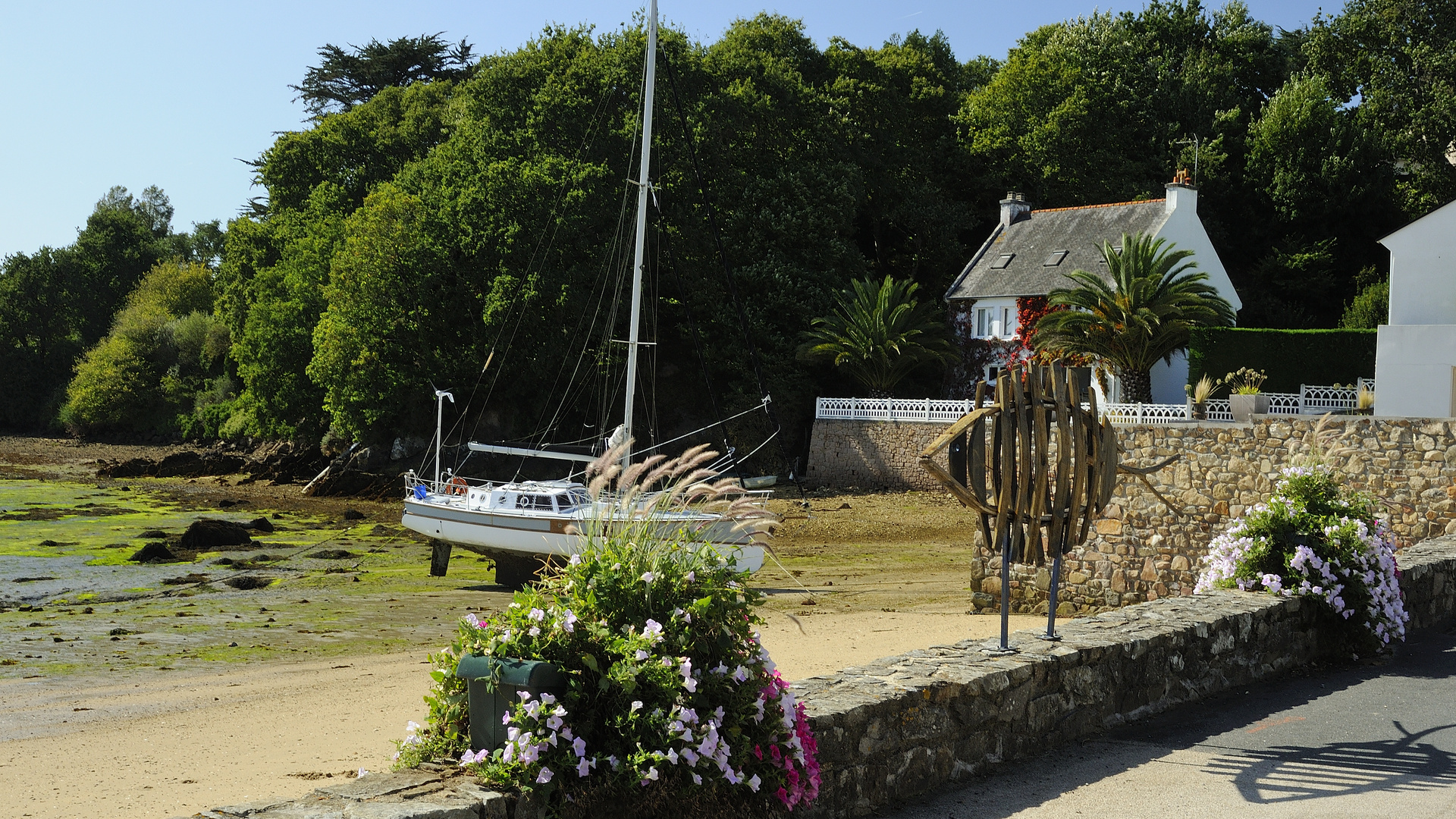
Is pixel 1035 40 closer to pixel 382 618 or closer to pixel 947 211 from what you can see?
pixel 947 211

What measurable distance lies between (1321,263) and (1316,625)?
38.7 meters

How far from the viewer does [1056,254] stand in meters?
39.2

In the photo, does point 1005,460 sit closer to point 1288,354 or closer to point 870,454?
point 1288,354

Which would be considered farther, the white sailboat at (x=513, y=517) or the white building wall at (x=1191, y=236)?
the white building wall at (x=1191, y=236)

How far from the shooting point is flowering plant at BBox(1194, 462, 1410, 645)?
29.7 feet

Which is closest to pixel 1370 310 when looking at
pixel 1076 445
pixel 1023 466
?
pixel 1076 445

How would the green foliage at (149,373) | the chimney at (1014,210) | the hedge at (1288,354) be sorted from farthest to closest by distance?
the green foliage at (149,373)
the chimney at (1014,210)
the hedge at (1288,354)

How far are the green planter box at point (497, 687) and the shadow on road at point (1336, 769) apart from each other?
3822 millimetres

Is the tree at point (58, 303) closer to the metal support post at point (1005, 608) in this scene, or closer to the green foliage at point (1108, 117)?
the green foliage at point (1108, 117)

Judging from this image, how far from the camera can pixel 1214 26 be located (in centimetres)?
5078

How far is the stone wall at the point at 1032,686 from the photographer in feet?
18.2

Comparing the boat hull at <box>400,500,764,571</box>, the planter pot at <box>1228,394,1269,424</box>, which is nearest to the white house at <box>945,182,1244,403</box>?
the planter pot at <box>1228,394,1269,424</box>

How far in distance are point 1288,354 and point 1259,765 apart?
96.2ft

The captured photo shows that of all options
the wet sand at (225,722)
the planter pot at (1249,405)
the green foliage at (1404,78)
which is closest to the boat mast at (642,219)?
the wet sand at (225,722)
